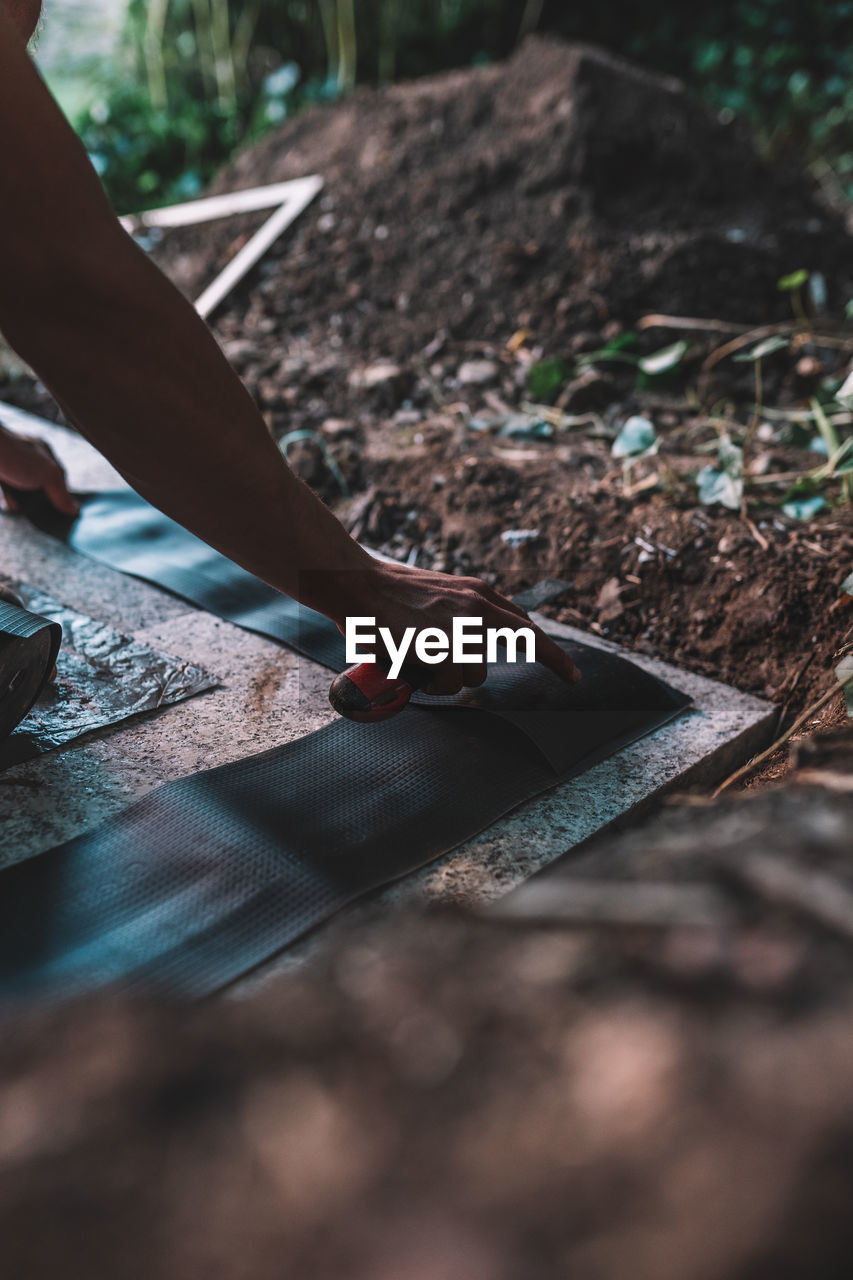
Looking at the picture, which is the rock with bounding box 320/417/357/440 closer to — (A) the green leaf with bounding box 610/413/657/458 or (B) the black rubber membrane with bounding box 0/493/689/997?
(A) the green leaf with bounding box 610/413/657/458

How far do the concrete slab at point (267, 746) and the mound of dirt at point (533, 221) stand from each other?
208 centimetres

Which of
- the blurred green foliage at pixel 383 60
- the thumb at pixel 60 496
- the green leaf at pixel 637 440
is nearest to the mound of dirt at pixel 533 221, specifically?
the green leaf at pixel 637 440

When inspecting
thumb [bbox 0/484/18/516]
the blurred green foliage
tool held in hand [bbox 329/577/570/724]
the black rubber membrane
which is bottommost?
the black rubber membrane

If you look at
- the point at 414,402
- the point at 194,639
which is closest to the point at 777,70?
the point at 414,402

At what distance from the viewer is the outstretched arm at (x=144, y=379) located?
1.06 metres

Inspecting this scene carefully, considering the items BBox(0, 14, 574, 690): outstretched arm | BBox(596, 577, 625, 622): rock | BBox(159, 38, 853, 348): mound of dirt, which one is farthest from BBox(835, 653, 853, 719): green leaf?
BBox(159, 38, 853, 348): mound of dirt

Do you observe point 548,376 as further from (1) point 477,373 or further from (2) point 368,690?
(2) point 368,690

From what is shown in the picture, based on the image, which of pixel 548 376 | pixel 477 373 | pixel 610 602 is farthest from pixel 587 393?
pixel 610 602

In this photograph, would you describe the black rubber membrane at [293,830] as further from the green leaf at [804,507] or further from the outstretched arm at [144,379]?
the green leaf at [804,507]

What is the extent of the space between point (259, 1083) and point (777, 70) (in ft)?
28.0

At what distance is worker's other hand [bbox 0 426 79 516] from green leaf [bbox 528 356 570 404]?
60.9 inches

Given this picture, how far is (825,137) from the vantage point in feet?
21.7

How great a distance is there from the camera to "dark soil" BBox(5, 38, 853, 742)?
7.33 ft

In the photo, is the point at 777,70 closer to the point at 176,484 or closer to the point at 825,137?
the point at 825,137
